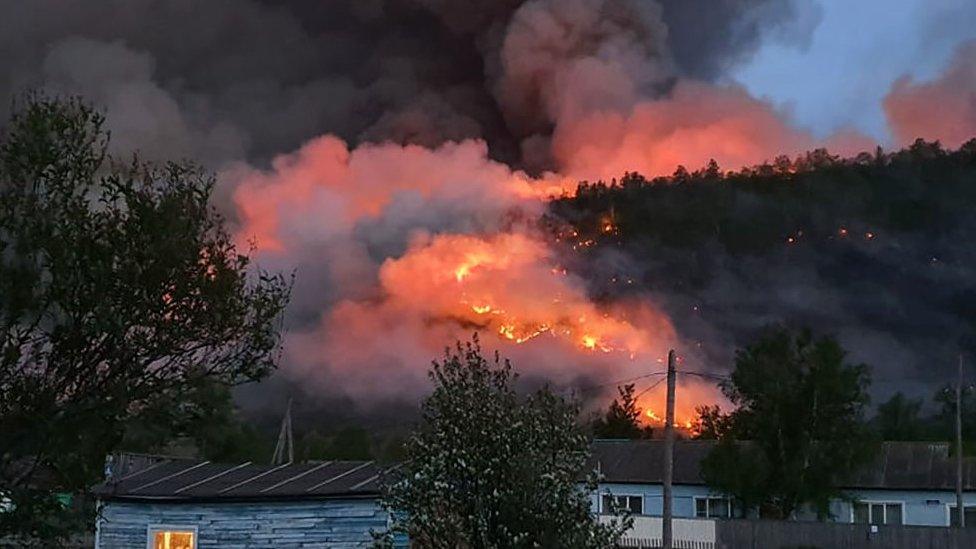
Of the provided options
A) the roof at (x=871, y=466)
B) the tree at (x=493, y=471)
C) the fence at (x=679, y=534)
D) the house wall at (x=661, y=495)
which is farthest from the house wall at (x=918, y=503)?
the tree at (x=493, y=471)

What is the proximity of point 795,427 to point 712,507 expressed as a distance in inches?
317

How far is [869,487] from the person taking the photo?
1866 inches

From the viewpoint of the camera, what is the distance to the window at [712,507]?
164 ft

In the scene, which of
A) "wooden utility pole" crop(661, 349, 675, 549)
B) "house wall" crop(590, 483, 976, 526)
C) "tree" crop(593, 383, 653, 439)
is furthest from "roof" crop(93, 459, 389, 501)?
"tree" crop(593, 383, 653, 439)

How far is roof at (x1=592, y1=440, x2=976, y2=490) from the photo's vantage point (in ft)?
153

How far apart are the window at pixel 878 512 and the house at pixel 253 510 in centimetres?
2670

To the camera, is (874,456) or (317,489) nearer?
(317,489)

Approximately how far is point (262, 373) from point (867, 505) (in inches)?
1598

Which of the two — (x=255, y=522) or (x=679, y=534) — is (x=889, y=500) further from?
(x=255, y=522)

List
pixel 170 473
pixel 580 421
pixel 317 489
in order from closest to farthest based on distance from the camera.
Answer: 1. pixel 580 421
2. pixel 317 489
3. pixel 170 473

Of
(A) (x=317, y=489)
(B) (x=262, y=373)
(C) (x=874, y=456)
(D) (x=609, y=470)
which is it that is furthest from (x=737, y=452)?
(B) (x=262, y=373)

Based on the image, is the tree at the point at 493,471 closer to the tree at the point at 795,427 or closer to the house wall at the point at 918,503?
the tree at the point at 795,427

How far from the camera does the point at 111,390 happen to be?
1196 centimetres

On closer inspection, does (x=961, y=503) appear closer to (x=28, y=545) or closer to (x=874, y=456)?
(x=874, y=456)
